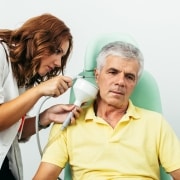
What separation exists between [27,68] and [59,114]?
0.26 meters

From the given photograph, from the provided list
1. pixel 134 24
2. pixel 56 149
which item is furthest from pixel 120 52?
pixel 134 24

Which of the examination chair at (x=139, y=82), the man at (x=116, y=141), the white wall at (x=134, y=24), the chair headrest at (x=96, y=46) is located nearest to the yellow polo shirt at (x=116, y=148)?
the man at (x=116, y=141)

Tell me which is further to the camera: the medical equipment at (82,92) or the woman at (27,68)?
the medical equipment at (82,92)

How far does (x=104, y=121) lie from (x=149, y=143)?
21cm

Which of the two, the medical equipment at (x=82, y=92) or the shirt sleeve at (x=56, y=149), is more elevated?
the medical equipment at (x=82, y=92)

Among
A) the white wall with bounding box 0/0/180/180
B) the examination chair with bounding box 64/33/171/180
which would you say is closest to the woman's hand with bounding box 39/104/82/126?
the examination chair with bounding box 64/33/171/180

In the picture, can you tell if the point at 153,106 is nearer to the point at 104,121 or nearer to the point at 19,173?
the point at 104,121

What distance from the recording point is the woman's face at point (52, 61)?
1578 millimetres

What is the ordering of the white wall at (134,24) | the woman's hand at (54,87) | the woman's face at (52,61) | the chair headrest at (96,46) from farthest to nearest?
the white wall at (134,24), the chair headrest at (96,46), the woman's face at (52,61), the woman's hand at (54,87)

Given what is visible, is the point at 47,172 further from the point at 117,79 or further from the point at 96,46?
the point at 96,46

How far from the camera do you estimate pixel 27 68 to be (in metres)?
1.57

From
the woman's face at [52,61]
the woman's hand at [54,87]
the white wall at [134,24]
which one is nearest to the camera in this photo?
the woman's hand at [54,87]

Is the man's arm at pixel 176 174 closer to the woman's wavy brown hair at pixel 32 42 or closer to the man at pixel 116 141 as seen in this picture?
the man at pixel 116 141

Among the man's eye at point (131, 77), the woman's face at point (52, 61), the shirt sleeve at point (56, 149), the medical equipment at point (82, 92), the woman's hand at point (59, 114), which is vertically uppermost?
the woman's face at point (52, 61)
